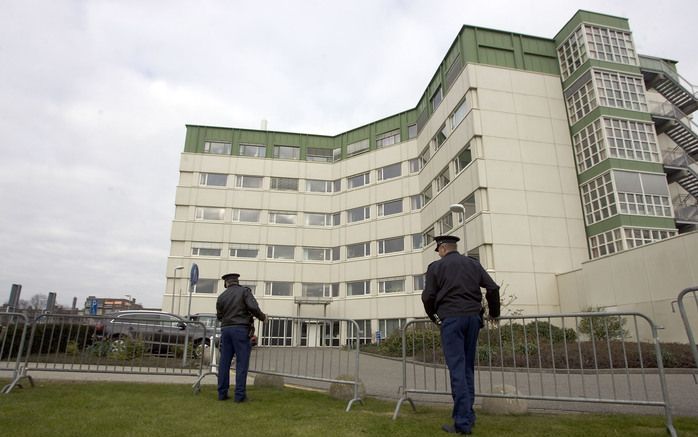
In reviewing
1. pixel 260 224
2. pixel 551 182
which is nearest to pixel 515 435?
pixel 551 182

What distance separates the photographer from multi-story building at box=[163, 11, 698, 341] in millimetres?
24406

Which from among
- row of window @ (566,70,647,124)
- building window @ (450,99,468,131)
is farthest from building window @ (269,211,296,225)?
row of window @ (566,70,647,124)

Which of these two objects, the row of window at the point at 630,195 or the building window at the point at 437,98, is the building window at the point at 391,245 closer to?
the building window at the point at 437,98

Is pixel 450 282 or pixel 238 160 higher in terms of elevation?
pixel 238 160

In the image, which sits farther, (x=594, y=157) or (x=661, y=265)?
(x=594, y=157)

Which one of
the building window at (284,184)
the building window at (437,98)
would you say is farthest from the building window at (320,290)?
the building window at (437,98)

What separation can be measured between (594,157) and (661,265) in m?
9.33

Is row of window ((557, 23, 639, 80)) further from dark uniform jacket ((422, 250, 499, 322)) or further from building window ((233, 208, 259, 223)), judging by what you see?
dark uniform jacket ((422, 250, 499, 322))

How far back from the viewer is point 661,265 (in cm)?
1798

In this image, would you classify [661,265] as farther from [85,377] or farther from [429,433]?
[85,377]

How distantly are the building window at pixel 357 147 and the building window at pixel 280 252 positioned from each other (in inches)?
407

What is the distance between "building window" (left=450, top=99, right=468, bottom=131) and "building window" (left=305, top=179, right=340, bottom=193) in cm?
1399

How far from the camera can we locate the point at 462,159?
2800cm

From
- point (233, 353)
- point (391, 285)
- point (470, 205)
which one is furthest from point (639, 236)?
point (233, 353)
